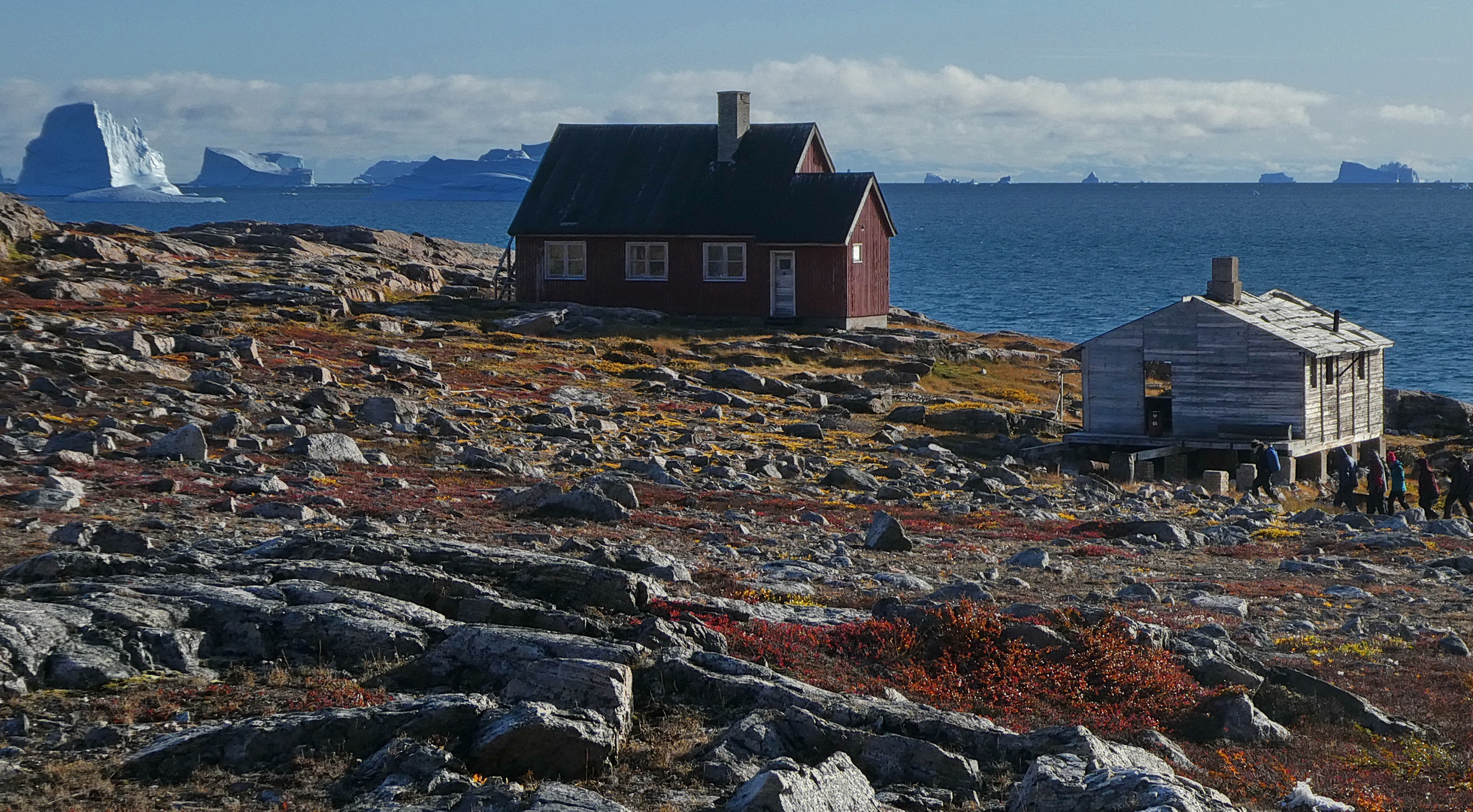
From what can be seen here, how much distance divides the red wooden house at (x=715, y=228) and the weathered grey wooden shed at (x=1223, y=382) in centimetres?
1661

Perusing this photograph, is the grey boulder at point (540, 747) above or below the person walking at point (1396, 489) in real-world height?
above

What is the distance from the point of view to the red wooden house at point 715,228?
53.3m

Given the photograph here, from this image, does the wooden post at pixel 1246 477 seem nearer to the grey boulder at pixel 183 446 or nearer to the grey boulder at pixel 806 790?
the grey boulder at pixel 183 446

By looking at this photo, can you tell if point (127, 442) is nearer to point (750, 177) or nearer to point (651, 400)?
point (651, 400)

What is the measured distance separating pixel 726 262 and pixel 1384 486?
28.4 meters

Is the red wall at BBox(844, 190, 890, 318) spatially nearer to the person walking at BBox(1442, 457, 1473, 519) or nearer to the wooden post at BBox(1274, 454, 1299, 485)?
the wooden post at BBox(1274, 454, 1299, 485)

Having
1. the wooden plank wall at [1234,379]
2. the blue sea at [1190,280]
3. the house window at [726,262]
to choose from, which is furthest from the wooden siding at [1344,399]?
the blue sea at [1190,280]

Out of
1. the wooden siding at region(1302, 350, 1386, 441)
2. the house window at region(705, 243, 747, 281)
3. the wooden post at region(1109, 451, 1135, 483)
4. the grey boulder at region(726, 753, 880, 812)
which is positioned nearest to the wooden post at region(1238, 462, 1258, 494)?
the wooden post at region(1109, 451, 1135, 483)

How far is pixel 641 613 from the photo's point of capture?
1341cm

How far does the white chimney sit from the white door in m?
5.08

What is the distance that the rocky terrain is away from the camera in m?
9.77

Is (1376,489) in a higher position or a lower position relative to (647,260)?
lower

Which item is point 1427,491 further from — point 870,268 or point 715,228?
point 715,228

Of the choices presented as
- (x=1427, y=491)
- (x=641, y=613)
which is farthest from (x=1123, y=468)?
(x=641, y=613)
